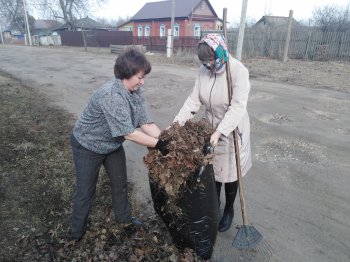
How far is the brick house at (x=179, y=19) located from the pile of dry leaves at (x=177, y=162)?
31.7 metres

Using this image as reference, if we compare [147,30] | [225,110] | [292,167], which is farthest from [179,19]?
[225,110]

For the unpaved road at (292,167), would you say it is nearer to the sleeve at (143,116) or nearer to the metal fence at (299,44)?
the sleeve at (143,116)

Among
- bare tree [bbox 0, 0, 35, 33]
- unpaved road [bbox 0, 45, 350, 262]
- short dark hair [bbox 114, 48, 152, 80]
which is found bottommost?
unpaved road [bbox 0, 45, 350, 262]

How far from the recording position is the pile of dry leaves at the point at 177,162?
83.0 inches

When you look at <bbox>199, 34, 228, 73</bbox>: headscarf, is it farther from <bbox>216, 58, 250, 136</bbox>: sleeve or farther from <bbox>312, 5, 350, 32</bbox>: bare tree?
<bbox>312, 5, 350, 32</bbox>: bare tree

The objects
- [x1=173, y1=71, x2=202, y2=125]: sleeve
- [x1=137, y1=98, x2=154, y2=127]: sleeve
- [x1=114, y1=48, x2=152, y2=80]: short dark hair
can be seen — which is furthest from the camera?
[x1=173, y1=71, x2=202, y2=125]: sleeve

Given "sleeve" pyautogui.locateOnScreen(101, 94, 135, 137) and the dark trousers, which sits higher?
"sleeve" pyautogui.locateOnScreen(101, 94, 135, 137)

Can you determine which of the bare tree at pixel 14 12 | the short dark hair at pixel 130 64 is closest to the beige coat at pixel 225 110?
the short dark hair at pixel 130 64

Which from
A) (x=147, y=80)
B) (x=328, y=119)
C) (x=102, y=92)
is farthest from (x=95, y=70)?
(x=102, y=92)

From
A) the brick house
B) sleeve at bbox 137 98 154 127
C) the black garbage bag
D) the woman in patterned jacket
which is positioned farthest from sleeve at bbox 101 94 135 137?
the brick house

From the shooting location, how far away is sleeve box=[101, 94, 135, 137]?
210cm

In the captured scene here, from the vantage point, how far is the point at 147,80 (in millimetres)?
10906

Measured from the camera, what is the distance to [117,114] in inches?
A: 82.7

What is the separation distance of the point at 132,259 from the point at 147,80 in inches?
350
